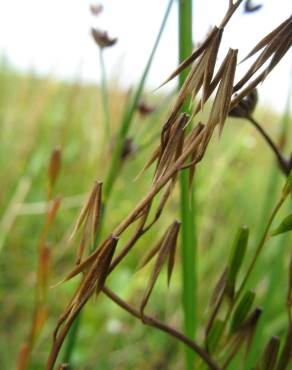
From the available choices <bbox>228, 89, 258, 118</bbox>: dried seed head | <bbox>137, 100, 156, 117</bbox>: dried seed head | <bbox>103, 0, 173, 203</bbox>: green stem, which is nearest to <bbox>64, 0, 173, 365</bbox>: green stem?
<bbox>103, 0, 173, 203</bbox>: green stem

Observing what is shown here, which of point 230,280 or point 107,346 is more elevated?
point 230,280

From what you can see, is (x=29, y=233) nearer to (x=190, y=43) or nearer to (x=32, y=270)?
Result: (x=32, y=270)

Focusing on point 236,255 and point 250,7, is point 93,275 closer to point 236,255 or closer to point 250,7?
point 236,255

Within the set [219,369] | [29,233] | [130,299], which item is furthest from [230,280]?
[29,233]

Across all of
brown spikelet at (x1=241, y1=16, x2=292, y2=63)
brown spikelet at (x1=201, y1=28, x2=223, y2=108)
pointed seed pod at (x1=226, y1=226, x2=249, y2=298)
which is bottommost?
pointed seed pod at (x1=226, y1=226, x2=249, y2=298)

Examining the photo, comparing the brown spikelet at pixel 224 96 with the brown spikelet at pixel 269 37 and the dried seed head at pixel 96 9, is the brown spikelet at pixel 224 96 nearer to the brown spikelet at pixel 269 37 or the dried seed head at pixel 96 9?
the brown spikelet at pixel 269 37

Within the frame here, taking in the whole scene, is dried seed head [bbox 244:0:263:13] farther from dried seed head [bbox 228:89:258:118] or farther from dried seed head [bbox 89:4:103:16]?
dried seed head [bbox 89:4:103:16]
